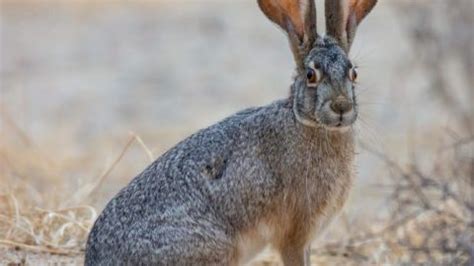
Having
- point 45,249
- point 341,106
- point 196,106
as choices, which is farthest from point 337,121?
point 196,106

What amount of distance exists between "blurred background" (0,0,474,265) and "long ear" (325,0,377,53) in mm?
484

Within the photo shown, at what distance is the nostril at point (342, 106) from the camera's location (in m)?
6.47

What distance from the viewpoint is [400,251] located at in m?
8.16

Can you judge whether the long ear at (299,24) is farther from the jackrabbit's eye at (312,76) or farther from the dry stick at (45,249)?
the dry stick at (45,249)

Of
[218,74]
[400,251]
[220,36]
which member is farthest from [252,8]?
[400,251]

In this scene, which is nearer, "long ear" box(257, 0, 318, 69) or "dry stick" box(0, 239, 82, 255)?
"long ear" box(257, 0, 318, 69)

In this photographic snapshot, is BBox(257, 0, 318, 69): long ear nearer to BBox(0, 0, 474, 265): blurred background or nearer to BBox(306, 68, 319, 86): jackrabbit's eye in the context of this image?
BBox(306, 68, 319, 86): jackrabbit's eye

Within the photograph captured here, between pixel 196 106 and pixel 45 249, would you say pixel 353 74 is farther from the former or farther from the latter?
pixel 196 106

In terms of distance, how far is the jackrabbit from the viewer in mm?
6477

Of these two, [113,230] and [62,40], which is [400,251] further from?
[62,40]

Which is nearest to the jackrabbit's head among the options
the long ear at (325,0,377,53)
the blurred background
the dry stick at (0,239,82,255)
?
the long ear at (325,0,377,53)

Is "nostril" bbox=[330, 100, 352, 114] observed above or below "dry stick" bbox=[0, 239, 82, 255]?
above

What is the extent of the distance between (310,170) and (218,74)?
8.17 metres

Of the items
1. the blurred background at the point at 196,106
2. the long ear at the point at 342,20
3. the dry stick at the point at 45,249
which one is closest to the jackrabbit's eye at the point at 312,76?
the long ear at the point at 342,20
